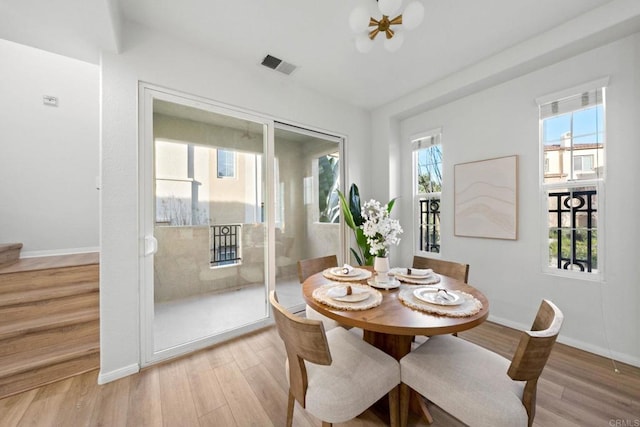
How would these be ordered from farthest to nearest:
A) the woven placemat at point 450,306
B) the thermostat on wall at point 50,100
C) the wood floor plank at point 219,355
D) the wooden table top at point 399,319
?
the thermostat on wall at point 50,100 → the wood floor plank at point 219,355 → the woven placemat at point 450,306 → the wooden table top at point 399,319

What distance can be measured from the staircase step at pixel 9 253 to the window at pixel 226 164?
226 cm

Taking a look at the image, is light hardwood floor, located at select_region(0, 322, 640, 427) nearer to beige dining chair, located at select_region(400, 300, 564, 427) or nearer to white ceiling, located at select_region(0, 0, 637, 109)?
beige dining chair, located at select_region(400, 300, 564, 427)

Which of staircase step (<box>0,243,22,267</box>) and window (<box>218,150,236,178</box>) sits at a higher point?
window (<box>218,150,236,178</box>)

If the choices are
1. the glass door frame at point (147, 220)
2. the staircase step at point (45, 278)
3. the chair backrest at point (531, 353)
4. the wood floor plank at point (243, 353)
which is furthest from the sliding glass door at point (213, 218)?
the chair backrest at point (531, 353)

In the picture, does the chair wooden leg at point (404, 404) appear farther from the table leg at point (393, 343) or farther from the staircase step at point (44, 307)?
the staircase step at point (44, 307)

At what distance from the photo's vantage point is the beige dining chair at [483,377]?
0.91 meters

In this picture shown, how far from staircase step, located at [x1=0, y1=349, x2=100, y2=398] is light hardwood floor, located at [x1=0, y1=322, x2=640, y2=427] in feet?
0.16

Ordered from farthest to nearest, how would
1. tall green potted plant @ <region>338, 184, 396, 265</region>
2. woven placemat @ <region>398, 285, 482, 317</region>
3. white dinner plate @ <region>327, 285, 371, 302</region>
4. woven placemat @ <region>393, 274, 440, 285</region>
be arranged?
tall green potted plant @ <region>338, 184, 396, 265</region>, woven placemat @ <region>393, 274, 440, 285</region>, white dinner plate @ <region>327, 285, 371, 302</region>, woven placemat @ <region>398, 285, 482, 317</region>

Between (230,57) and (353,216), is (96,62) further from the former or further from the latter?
(353,216)

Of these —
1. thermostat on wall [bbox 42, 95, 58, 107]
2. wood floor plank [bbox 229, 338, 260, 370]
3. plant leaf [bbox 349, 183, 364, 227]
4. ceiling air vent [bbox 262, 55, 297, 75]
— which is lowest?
wood floor plank [bbox 229, 338, 260, 370]

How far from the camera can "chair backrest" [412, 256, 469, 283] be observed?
1936 mm

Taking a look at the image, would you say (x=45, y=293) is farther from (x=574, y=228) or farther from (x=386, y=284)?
(x=574, y=228)

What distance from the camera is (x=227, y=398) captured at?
5.27ft

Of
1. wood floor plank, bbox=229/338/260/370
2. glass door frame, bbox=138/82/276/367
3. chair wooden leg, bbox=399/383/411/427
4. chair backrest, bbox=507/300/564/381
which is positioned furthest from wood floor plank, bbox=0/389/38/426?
chair backrest, bbox=507/300/564/381
